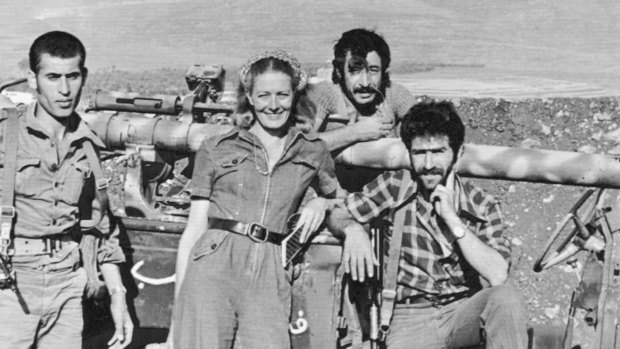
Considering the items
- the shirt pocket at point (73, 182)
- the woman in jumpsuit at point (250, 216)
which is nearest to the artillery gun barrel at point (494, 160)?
the woman in jumpsuit at point (250, 216)

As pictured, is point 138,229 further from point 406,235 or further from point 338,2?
point 338,2

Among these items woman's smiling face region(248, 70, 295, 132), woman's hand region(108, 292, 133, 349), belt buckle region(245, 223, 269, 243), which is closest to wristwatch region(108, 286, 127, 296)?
woman's hand region(108, 292, 133, 349)

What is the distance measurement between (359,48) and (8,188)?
2.04 m

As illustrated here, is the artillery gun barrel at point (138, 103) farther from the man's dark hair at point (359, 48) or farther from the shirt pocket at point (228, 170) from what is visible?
the shirt pocket at point (228, 170)

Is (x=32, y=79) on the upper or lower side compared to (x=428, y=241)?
upper

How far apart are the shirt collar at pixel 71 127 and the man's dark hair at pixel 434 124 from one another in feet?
4.31

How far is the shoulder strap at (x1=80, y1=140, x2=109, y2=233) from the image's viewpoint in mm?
4332

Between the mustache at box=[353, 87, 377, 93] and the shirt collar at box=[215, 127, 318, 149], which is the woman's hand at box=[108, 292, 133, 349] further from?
the mustache at box=[353, 87, 377, 93]

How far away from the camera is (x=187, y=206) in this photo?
5355 millimetres

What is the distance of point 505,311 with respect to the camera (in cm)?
411

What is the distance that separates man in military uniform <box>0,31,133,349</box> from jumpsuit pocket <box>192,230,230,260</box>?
515 millimetres

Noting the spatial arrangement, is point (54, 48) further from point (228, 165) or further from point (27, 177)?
point (228, 165)

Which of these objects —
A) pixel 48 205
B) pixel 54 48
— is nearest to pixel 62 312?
pixel 48 205

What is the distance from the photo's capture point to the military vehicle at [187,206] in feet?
14.7
